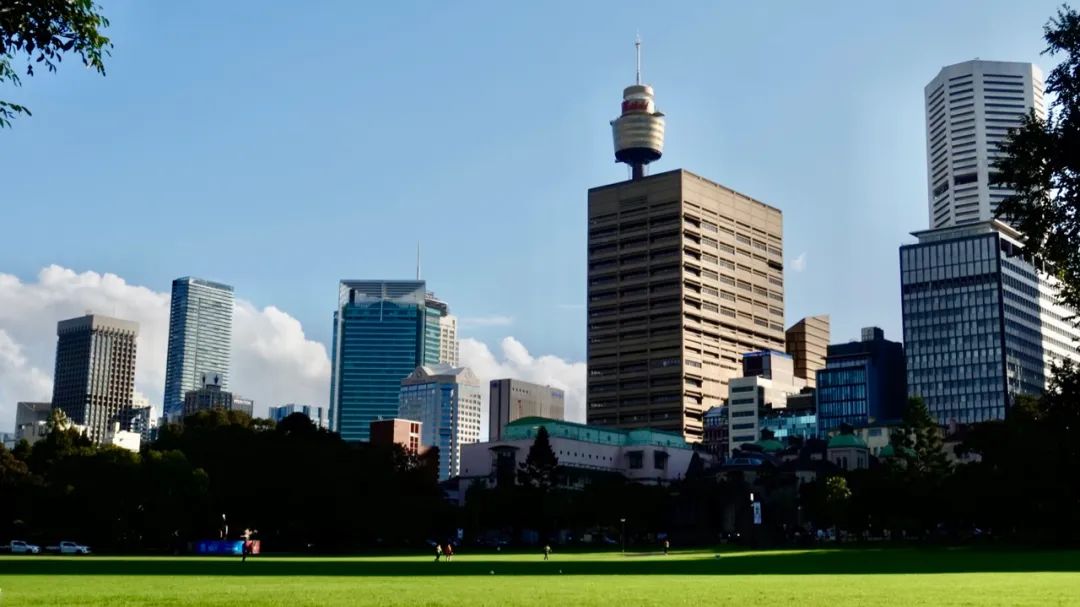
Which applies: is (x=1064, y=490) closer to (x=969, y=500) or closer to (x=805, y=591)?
(x=969, y=500)

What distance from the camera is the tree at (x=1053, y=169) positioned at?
132 feet

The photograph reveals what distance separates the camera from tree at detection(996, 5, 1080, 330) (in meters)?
40.2

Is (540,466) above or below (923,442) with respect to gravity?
below

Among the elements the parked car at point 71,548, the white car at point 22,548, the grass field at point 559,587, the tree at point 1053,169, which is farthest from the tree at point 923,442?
the tree at point 1053,169

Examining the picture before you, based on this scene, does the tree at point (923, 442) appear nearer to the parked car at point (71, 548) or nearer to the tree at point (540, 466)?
the tree at point (540, 466)

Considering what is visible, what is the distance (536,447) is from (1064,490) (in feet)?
265

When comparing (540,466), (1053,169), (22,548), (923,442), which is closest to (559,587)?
(1053,169)

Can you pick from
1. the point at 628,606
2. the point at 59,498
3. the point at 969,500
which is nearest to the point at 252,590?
the point at 628,606

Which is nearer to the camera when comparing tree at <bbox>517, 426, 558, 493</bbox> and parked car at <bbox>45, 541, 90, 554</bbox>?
parked car at <bbox>45, 541, 90, 554</bbox>

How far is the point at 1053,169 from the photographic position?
4088cm

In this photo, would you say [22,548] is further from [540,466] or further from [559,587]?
[559,587]

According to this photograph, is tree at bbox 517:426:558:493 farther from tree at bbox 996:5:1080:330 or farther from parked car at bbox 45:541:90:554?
tree at bbox 996:5:1080:330

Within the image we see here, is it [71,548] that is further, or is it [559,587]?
[71,548]

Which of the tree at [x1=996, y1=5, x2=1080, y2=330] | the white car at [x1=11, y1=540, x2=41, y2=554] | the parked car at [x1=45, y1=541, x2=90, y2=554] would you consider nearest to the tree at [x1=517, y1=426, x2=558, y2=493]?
the parked car at [x1=45, y1=541, x2=90, y2=554]
